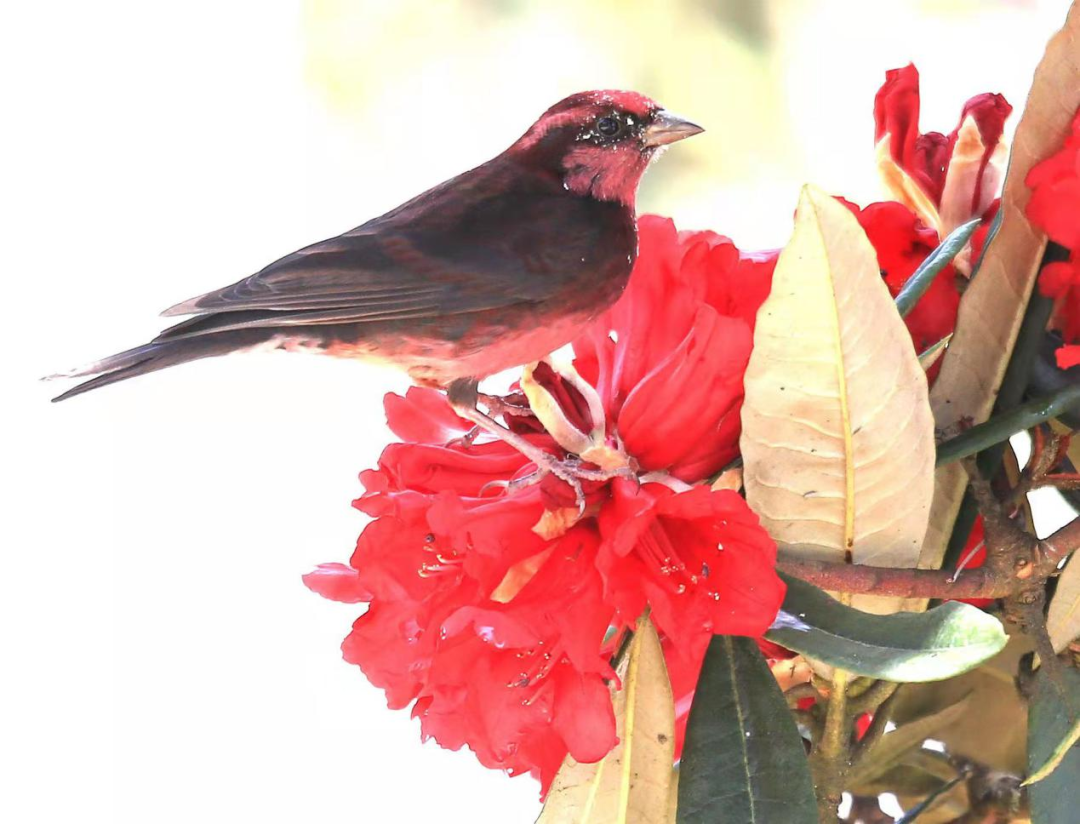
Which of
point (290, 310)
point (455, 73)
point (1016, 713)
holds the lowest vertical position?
point (1016, 713)

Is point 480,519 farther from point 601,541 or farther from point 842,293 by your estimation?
point 842,293

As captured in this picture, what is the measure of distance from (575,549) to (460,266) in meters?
0.18

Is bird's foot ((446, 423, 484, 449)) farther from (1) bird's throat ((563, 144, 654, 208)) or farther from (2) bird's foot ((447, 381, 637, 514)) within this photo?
(1) bird's throat ((563, 144, 654, 208))

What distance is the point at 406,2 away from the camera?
6.73 ft

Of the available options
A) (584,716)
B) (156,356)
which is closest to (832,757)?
(584,716)

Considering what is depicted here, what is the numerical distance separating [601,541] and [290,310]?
231mm

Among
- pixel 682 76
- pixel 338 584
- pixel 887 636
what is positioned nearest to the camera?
pixel 887 636

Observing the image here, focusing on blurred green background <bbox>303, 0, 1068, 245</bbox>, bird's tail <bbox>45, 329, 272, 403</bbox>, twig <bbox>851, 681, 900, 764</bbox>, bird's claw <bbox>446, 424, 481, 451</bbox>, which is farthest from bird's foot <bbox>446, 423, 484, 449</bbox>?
blurred green background <bbox>303, 0, 1068, 245</bbox>

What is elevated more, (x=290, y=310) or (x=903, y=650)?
(x=290, y=310)

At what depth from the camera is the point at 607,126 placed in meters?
0.64

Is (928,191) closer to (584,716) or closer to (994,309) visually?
(994,309)

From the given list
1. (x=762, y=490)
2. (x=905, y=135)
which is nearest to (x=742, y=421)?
(x=762, y=490)

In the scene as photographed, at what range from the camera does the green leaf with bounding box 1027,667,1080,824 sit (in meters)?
0.54

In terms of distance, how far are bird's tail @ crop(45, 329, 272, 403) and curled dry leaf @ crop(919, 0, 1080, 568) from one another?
344mm
